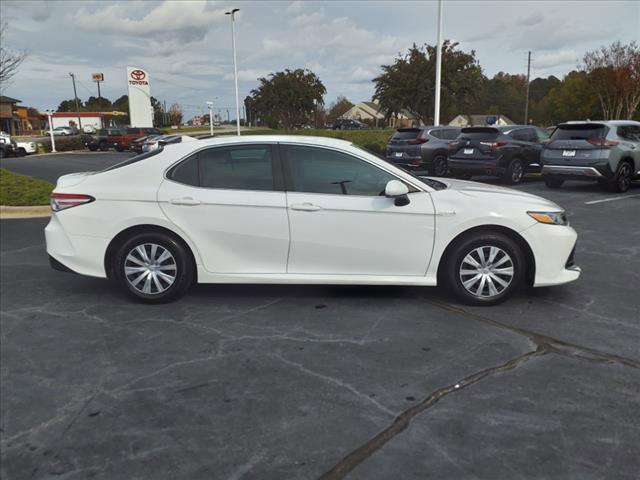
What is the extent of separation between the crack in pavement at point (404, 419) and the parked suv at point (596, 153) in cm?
970

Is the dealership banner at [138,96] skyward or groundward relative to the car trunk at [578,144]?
skyward

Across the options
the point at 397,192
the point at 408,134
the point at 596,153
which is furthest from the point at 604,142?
the point at 397,192

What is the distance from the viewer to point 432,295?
5.39 metres

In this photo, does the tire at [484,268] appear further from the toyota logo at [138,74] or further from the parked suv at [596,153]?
the toyota logo at [138,74]

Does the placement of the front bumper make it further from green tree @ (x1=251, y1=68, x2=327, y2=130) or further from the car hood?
green tree @ (x1=251, y1=68, x2=327, y2=130)

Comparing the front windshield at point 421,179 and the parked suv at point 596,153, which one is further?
the parked suv at point 596,153

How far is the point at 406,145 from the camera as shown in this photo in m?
17.3

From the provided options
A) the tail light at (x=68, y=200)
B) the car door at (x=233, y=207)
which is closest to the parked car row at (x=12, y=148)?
the tail light at (x=68, y=200)

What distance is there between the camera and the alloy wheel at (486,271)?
4969mm

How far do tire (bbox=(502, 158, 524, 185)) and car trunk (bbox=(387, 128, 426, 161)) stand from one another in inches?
123

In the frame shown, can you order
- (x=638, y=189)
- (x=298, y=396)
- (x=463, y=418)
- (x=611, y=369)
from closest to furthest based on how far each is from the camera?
(x=463, y=418) < (x=298, y=396) < (x=611, y=369) < (x=638, y=189)

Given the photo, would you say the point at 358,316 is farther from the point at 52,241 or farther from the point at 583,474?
the point at 52,241

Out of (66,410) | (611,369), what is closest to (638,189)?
(611,369)

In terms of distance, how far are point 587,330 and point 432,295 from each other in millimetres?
1413
